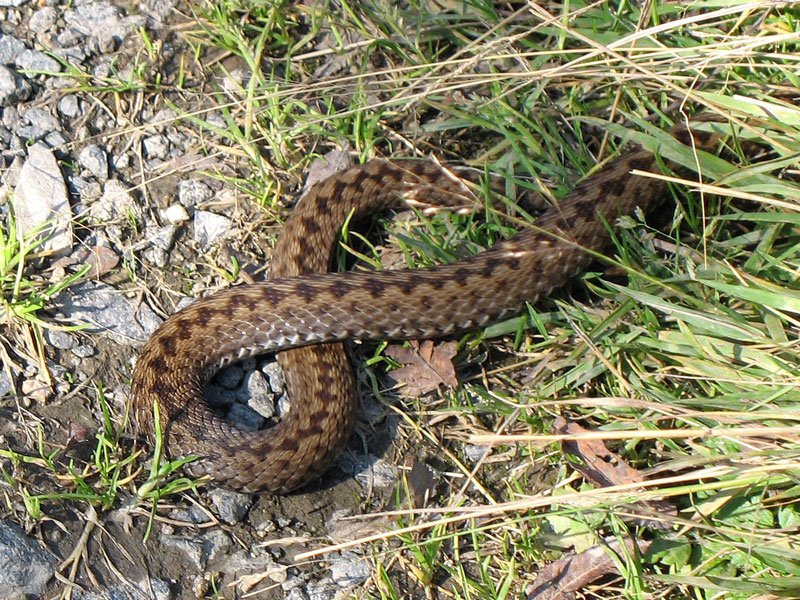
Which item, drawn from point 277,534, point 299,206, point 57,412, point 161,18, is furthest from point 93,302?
point 161,18

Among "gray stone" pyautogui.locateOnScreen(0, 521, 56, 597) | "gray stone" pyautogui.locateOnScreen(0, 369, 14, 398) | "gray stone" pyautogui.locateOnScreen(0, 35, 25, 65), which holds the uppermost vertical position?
"gray stone" pyautogui.locateOnScreen(0, 35, 25, 65)

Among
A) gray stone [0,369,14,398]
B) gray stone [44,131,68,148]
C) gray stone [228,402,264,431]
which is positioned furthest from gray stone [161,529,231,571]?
gray stone [44,131,68,148]

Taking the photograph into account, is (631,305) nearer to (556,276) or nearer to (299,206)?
(556,276)

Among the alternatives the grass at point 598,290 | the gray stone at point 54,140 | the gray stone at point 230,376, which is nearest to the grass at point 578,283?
the grass at point 598,290

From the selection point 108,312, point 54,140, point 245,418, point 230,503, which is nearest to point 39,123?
point 54,140

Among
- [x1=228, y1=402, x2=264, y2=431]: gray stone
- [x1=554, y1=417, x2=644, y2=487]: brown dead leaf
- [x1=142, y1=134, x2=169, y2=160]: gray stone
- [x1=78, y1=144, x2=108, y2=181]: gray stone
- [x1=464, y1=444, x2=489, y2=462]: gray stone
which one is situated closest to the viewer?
[x1=554, y1=417, x2=644, y2=487]: brown dead leaf

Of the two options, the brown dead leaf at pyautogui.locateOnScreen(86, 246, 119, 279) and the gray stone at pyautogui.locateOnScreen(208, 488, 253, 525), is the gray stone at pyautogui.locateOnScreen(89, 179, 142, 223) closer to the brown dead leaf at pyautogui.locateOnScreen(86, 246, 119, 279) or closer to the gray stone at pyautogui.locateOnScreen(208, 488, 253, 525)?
the brown dead leaf at pyautogui.locateOnScreen(86, 246, 119, 279)
